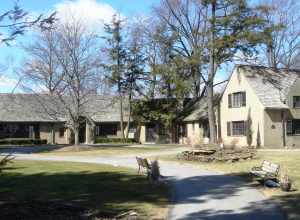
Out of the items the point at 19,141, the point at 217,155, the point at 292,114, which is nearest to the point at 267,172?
the point at 217,155

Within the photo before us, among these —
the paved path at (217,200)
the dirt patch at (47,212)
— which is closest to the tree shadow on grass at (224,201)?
the paved path at (217,200)

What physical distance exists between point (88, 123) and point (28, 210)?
176 ft

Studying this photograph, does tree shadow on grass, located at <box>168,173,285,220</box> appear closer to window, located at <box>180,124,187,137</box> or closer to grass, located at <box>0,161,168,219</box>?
grass, located at <box>0,161,168,219</box>

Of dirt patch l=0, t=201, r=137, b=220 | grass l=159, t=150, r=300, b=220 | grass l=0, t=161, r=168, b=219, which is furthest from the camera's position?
grass l=0, t=161, r=168, b=219

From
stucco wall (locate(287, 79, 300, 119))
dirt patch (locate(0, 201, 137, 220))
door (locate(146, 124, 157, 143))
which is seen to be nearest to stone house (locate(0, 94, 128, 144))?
door (locate(146, 124, 157, 143))

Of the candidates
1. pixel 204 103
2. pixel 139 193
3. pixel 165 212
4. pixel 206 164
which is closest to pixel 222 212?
pixel 165 212

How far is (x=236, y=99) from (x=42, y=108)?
74.8 ft

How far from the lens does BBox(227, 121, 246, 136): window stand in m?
52.2

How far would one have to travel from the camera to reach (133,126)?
69750mm

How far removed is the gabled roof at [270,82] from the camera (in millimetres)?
50312

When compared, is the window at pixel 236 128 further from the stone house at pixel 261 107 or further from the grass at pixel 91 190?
the grass at pixel 91 190

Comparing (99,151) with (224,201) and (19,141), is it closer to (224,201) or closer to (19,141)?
(19,141)

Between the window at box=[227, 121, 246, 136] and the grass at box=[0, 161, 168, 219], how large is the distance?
94.0 ft

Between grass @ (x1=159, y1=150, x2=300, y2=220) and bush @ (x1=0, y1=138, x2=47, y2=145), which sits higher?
bush @ (x1=0, y1=138, x2=47, y2=145)
